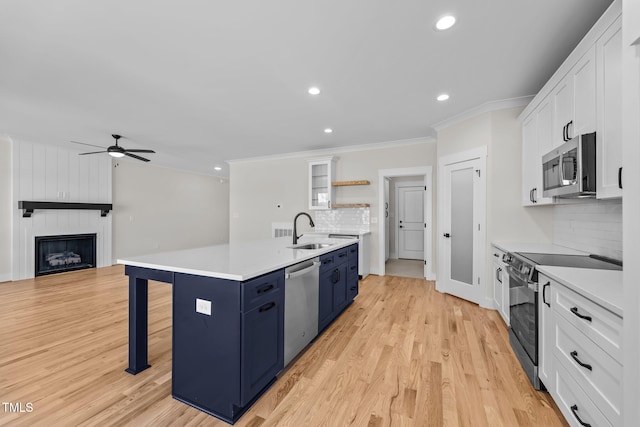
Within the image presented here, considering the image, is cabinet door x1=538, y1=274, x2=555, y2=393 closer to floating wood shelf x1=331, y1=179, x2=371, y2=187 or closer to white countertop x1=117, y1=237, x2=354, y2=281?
white countertop x1=117, y1=237, x2=354, y2=281

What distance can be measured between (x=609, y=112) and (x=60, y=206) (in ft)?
25.7

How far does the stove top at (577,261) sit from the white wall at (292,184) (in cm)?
296

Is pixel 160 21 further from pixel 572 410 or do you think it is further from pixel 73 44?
pixel 572 410

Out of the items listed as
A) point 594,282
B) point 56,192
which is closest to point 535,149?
point 594,282

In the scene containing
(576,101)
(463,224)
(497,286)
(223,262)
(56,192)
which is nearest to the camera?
(223,262)

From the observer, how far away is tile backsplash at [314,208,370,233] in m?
5.38

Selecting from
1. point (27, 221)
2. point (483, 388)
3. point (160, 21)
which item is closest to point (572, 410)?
point (483, 388)

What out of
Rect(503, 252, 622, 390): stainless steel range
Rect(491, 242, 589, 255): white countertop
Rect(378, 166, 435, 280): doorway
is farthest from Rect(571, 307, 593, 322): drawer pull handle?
Rect(378, 166, 435, 280): doorway

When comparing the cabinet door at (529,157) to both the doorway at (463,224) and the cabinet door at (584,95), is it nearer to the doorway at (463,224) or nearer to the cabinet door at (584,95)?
the doorway at (463,224)

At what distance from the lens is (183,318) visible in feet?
5.57

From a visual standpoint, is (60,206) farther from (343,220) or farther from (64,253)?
(343,220)

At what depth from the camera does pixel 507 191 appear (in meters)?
3.26

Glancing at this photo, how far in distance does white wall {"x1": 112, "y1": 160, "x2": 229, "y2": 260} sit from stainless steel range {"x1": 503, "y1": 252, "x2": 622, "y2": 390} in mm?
7729

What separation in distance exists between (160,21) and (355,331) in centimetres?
312
